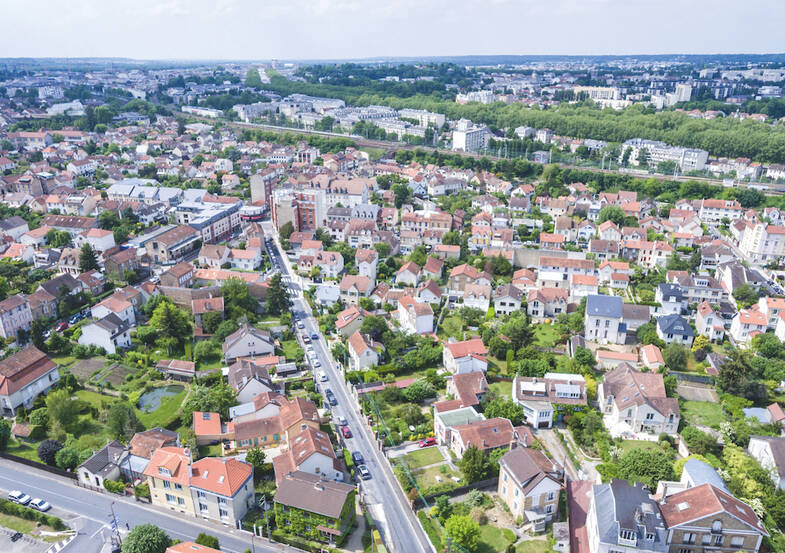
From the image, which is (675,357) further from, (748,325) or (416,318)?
(416,318)

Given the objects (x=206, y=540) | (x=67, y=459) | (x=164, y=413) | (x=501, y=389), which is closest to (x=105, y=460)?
(x=67, y=459)

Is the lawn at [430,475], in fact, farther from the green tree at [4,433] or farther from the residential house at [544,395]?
the green tree at [4,433]

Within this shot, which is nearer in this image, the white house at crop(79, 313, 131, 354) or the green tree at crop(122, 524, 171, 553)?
the green tree at crop(122, 524, 171, 553)

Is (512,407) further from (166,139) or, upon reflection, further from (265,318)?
(166,139)

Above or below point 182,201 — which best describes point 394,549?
below

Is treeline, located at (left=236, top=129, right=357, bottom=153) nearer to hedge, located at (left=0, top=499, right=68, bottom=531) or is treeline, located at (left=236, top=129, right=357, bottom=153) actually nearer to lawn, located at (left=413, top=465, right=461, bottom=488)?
lawn, located at (left=413, top=465, right=461, bottom=488)

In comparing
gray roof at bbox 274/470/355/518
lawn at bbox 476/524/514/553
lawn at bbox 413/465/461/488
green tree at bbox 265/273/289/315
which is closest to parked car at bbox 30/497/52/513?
gray roof at bbox 274/470/355/518

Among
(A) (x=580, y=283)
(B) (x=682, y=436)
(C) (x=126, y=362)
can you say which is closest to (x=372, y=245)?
(A) (x=580, y=283)
